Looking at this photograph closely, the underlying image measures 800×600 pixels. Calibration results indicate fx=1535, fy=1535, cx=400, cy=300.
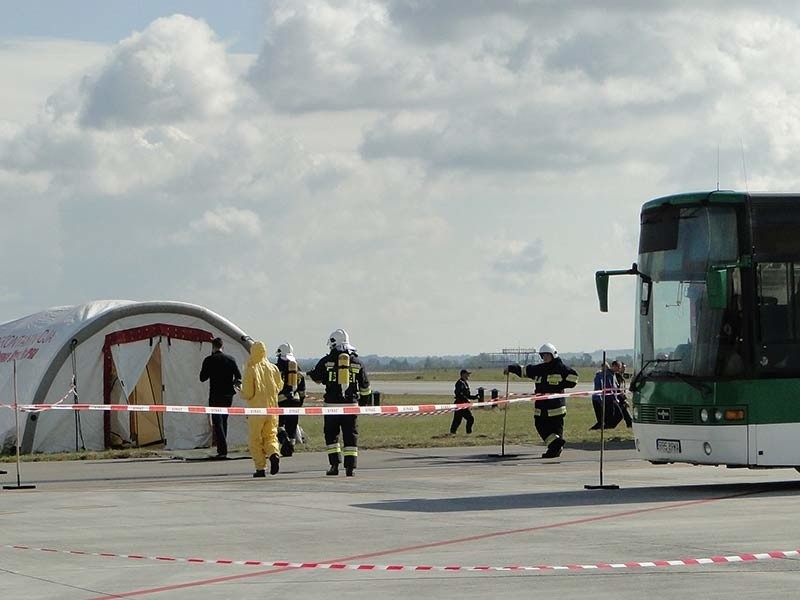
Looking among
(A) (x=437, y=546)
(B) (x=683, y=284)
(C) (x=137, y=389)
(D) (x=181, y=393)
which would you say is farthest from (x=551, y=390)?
(A) (x=437, y=546)


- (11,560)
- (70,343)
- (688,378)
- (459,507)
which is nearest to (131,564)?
(11,560)

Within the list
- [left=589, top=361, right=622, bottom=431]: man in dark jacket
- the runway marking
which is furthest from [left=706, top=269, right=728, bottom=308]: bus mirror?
[left=589, top=361, right=622, bottom=431]: man in dark jacket

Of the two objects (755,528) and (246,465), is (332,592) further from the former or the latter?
(246,465)

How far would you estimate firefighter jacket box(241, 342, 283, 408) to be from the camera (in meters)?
20.9

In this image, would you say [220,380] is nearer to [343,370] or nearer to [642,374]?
[343,370]

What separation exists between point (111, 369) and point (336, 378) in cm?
911

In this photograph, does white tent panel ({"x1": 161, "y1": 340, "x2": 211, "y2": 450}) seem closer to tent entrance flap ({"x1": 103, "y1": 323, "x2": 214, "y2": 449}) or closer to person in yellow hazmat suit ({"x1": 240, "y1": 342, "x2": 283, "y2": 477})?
tent entrance flap ({"x1": 103, "y1": 323, "x2": 214, "y2": 449})

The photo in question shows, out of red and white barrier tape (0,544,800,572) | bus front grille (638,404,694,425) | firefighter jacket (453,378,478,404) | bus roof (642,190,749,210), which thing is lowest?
red and white barrier tape (0,544,800,572)

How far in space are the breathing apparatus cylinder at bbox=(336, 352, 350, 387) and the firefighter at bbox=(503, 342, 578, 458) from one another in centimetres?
381

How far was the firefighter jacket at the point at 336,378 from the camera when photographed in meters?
20.0

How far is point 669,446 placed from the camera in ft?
56.7

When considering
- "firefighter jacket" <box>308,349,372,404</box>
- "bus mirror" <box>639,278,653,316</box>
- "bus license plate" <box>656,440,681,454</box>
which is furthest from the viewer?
"firefighter jacket" <box>308,349,372,404</box>

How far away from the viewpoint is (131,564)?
1135cm

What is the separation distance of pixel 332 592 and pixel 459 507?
5980 mm
